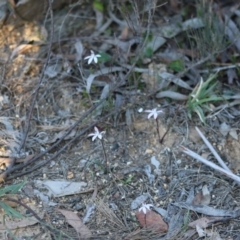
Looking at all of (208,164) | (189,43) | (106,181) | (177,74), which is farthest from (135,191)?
(189,43)

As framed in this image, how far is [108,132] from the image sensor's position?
11.4 feet

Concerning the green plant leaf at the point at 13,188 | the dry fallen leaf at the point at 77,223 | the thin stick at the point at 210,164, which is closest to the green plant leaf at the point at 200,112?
the thin stick at the point at 210,164

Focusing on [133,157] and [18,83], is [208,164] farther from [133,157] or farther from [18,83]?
[18,83]

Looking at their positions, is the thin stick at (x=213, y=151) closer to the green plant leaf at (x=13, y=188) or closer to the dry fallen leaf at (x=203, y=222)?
the dry fallen leaf at (x=203, y=222)

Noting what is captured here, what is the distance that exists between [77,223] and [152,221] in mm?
346

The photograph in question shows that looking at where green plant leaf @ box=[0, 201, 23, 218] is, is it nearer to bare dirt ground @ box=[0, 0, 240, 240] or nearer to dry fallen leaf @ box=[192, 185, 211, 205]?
bare dirt ground @ box=[0, 0, 240, 240]

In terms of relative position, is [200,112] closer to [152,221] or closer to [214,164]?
[214,164]

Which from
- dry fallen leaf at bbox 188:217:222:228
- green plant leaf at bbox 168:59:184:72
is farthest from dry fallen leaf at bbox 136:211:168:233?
green plant leaf at bbox 168:59:184:72

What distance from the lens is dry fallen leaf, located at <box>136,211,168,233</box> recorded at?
119 inches

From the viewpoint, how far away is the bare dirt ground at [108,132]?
307 centimetres

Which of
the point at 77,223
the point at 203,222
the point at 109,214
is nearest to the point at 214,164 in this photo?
the point at 203,222

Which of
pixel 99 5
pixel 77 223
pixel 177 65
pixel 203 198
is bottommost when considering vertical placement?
pixel 203 198

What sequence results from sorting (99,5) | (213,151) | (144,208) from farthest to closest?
(99,5), (213,151), (144,208)

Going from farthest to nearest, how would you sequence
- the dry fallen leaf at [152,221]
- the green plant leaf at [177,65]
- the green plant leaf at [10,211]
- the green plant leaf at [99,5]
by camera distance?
the green plant leaf at [99,5] < the green plant leaf at [177,65] < the dry fallen leaf at [152,221] < the green plant leaf at [10,211]
